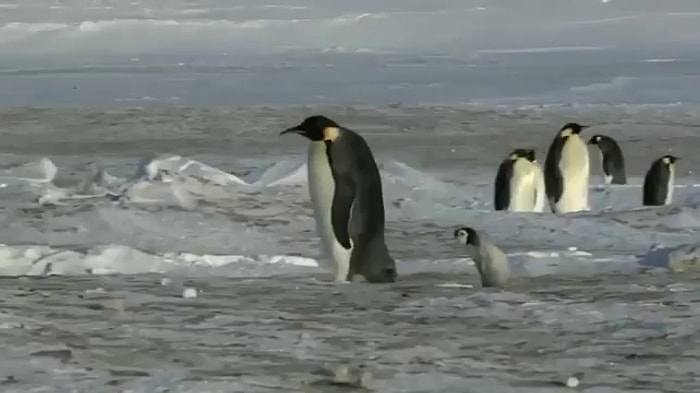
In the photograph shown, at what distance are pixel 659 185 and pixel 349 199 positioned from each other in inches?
183

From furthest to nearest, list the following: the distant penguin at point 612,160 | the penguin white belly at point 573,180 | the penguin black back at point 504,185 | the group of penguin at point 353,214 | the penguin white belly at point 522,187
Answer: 1. the distant penguin at point 612,160
2. the penguin white belly at point 573,180
3. the penguin white belly at point 522,187
4. the penguin black back at point 504,185
5. the group of penguin at point 353,214

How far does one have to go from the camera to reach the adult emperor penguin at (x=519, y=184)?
951 cm

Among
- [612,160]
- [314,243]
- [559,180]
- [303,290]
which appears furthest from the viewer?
[612,160]

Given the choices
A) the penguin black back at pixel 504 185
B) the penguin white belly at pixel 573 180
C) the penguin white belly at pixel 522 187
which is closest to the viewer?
the penguin black back at pixel 504 185

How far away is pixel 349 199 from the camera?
5809 millimetres

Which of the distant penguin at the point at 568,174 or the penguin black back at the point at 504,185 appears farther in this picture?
the distant penguin at the point at 568,174

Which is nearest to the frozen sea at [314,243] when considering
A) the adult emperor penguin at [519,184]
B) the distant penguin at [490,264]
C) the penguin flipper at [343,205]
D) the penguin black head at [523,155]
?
the distant penguin at [490,264]

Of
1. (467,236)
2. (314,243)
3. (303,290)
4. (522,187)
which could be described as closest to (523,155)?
(522,187)

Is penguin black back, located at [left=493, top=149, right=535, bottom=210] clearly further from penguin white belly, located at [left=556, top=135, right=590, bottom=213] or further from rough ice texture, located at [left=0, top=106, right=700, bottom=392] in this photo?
penguin white belly, located at [left=556, top=135, right=590, bottom=213]

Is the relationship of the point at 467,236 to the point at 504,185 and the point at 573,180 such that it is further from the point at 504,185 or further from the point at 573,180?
the point at 573,180

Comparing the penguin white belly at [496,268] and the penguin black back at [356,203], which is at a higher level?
the penguin black back at [356,203]

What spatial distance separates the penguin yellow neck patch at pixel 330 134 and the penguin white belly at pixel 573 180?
442cm

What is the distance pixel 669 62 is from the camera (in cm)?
2631

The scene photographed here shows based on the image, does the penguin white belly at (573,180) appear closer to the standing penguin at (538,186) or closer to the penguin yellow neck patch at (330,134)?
the standing penguin at (538,186)
